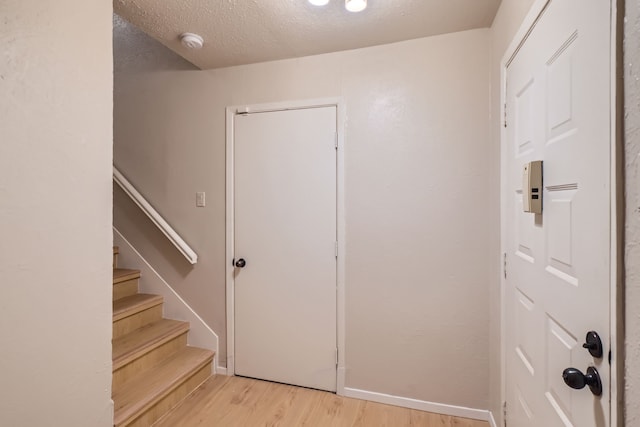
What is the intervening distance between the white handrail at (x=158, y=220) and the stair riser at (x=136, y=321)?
513 mm

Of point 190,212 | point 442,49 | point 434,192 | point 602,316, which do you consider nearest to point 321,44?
point 442,49

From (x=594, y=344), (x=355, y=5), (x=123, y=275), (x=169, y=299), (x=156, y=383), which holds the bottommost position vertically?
(x=156, y=383)

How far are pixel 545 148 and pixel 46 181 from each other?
1731 mm

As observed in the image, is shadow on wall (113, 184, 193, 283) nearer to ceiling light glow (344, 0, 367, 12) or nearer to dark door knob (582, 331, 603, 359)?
ceiling light glow (344, 0, 367, 12)

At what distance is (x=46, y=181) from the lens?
102 cm

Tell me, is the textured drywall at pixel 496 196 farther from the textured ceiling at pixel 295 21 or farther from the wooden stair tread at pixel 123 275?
the wooden stair tread at pixel 123 275

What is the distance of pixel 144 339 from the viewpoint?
1.99m

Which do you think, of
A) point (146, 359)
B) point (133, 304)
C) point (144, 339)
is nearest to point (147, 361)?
point (146, 359)

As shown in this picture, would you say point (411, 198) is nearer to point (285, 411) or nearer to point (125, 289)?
point (285, 411)

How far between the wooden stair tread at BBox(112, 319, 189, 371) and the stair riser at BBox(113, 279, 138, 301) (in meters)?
0.33

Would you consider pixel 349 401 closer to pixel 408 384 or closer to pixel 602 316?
pixel 408 384

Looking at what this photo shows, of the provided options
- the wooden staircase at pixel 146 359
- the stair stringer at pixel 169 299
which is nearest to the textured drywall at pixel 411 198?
the stair stringer at pixel 169 299

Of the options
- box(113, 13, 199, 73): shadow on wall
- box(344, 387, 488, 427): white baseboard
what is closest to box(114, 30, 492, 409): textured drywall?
box(344, 387, 488, 427): white baseboard
